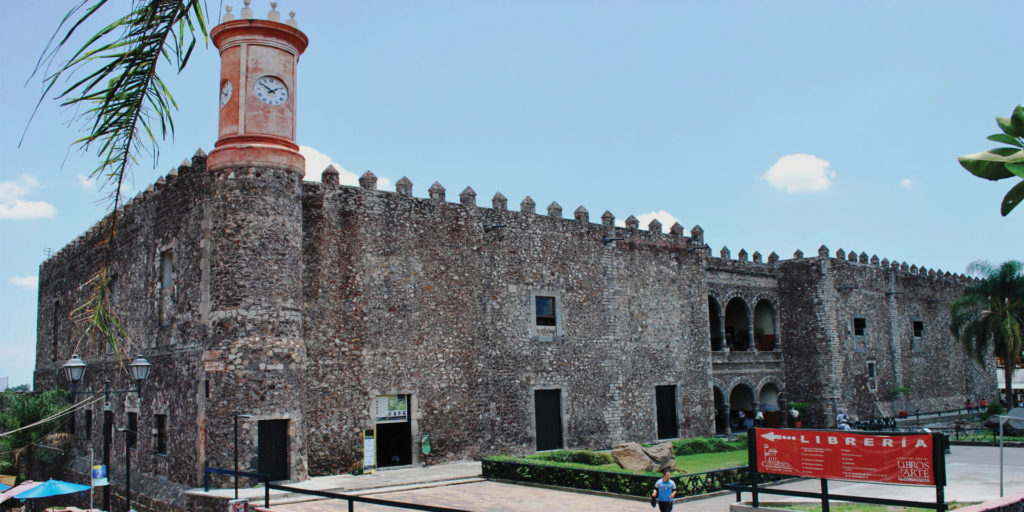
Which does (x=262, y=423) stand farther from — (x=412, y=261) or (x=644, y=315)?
(x=644, y=315)

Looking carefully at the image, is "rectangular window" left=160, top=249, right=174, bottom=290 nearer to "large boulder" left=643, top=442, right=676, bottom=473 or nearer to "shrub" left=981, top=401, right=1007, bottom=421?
"large boulder" left=643, top=442, right=676, bottom=473

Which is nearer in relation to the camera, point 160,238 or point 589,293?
point 160,238

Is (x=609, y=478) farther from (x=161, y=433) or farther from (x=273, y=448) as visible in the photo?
(x=161, y=433)

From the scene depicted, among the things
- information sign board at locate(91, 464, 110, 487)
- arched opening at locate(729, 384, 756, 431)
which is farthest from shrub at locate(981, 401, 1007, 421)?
information sign board at locate(91, 464, 110, 487)

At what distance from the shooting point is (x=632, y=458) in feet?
59.1

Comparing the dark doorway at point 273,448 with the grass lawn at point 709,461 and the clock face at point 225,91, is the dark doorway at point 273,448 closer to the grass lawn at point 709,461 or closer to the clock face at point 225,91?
the clock face at point 225,91

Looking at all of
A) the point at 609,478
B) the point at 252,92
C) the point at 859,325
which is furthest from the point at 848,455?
the point at 859,325

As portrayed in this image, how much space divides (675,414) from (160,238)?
1708 centimetres

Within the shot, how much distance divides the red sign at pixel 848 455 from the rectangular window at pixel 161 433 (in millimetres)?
13469

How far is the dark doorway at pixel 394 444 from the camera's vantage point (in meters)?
19.9

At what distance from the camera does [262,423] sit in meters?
16.5

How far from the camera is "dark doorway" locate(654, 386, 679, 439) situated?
85.3 ft

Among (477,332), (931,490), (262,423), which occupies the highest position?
(477,332)

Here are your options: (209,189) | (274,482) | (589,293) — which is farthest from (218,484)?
(589,293)
